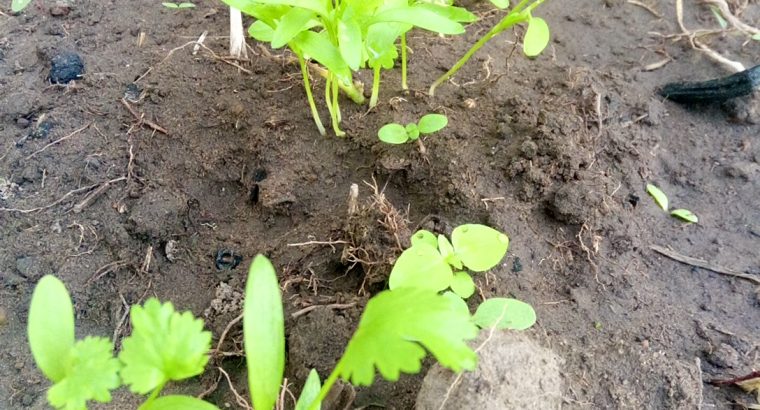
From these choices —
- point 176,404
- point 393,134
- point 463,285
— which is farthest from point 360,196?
point 176,404

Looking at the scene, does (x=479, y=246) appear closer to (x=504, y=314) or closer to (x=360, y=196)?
(x=504, y=314)

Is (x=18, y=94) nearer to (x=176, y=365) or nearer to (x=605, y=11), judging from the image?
(x=176, y=365)

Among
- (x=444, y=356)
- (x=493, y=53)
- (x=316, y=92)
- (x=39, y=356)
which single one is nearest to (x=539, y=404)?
(x=444, y=356)

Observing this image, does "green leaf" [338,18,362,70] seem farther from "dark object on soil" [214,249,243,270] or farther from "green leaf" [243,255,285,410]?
"dark object on soil" [214,249,243,270]

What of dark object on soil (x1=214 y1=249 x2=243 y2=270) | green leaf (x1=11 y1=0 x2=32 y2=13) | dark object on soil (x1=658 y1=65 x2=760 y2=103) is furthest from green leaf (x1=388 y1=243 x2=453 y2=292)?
green leaf (x1=11 y1=0 x2=32 y2=13)

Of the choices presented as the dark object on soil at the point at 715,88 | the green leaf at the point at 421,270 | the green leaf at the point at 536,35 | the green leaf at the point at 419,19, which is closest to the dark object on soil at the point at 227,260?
the green leaf at the point at 421,270

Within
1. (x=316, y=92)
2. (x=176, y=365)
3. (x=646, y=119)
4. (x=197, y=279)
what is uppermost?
(x=176, y=365)
